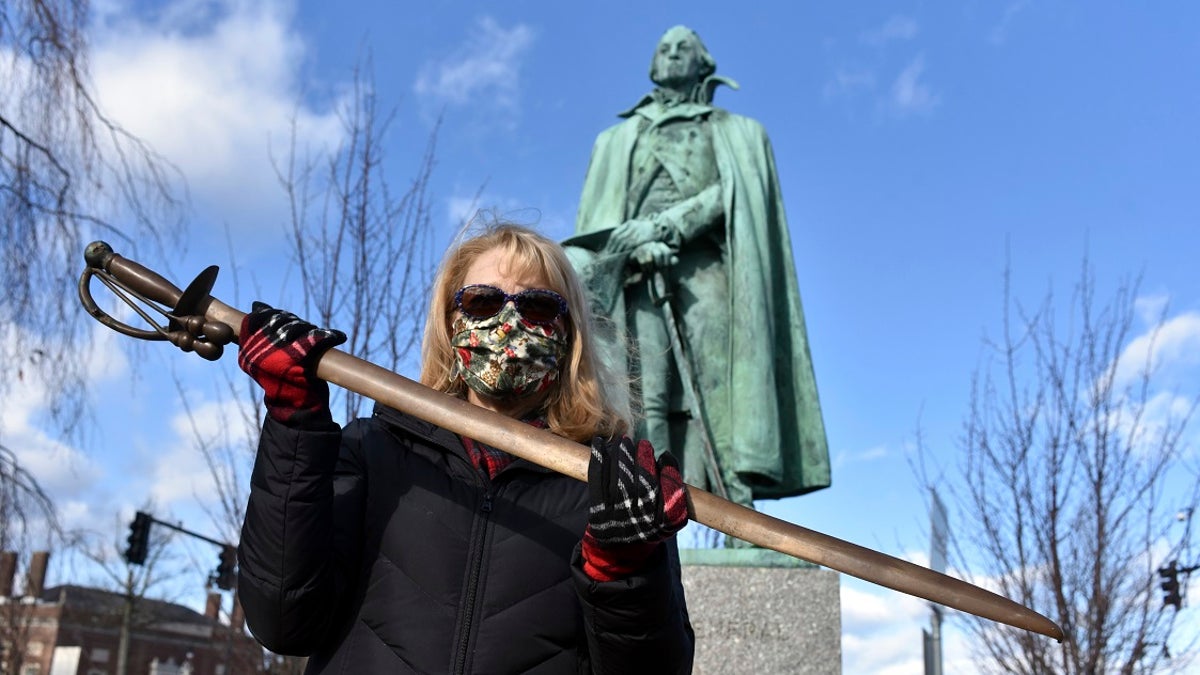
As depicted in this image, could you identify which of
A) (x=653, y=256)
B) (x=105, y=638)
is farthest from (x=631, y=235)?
(x=105, y=638)

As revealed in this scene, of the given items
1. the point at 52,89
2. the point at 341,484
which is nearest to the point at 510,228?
the point at 341,484

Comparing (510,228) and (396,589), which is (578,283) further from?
(396,589)

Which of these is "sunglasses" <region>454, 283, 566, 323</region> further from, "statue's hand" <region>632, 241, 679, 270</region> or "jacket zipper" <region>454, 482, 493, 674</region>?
"statue's hand" <region>632, 241, 679, 270</region>

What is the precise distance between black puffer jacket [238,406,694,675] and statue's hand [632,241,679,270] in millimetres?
4024

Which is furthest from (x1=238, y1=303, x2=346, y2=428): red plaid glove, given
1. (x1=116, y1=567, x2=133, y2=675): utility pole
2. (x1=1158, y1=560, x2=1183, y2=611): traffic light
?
(x1=116, y1=567, x2=133, y2=675): utility pole

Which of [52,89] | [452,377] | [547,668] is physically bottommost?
[547,668]

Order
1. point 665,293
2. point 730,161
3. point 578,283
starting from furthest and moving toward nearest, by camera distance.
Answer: point 730,161 → point 665,293 → point 578,283

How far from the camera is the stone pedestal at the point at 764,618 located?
16.3 ft

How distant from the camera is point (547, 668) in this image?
1802 mm

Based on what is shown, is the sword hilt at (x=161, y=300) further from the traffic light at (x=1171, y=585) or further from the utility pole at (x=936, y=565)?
the traffic light at (x=1171, y=585)

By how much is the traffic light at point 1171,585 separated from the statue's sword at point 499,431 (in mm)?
8648

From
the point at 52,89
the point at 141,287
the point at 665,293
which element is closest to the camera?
the point at 141,287

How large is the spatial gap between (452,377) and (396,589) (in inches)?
21.3

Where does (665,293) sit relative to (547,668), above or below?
above
